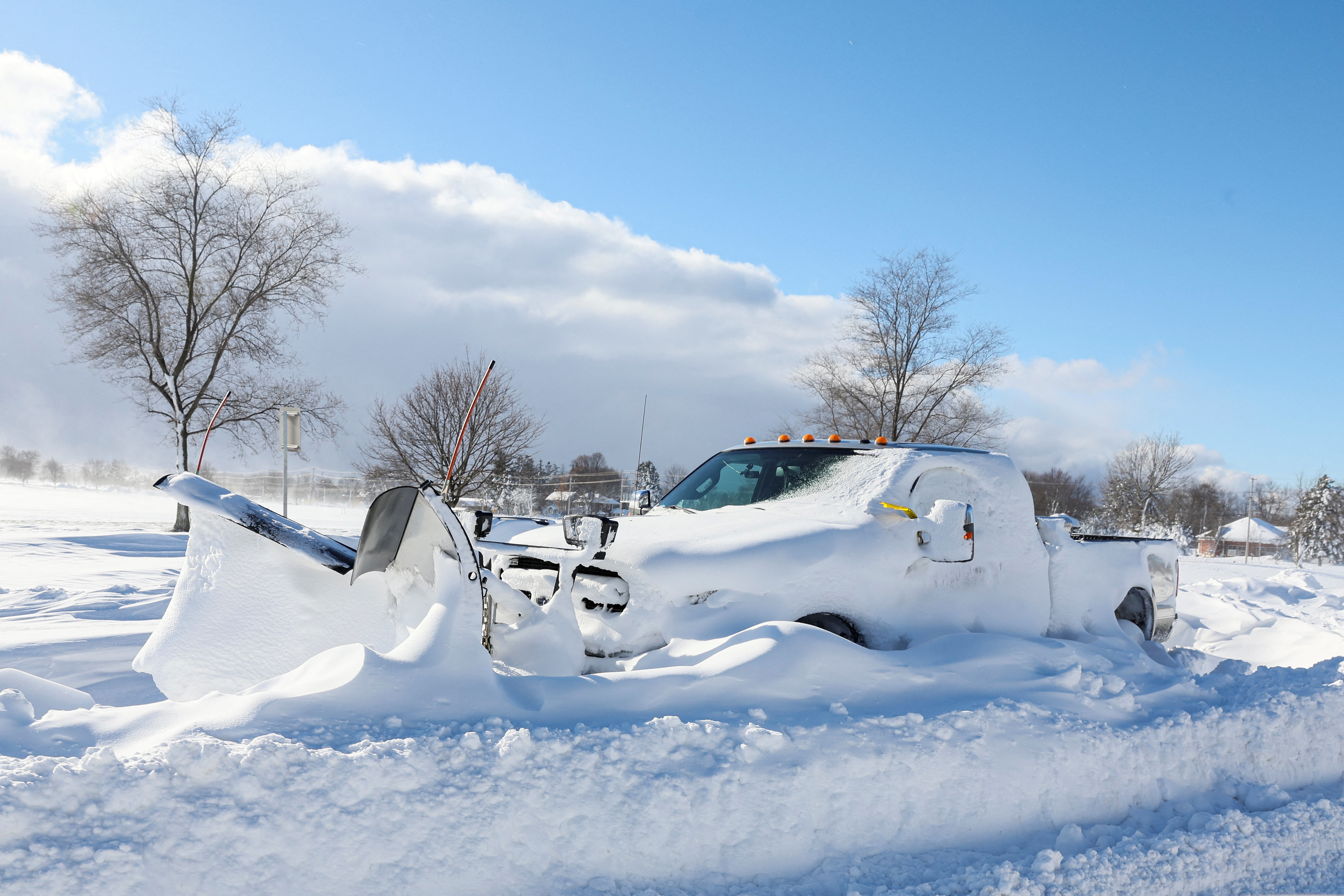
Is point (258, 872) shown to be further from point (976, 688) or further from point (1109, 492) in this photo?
point (1109, 492)

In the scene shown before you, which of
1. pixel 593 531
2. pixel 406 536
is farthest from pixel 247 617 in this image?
pixel 593 531

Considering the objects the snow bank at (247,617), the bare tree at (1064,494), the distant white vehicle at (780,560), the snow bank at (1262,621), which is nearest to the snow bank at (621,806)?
the distant white vehicle at (780,560)

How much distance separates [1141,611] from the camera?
5.57m

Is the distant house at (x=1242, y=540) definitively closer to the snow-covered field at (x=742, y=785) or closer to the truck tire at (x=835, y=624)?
the snow-covered field at (x=742, y=785)

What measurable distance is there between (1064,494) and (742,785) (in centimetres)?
7929

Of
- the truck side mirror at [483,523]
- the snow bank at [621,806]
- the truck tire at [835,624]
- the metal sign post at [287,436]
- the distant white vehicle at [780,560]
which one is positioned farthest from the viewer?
the metal sign post at [287,436]

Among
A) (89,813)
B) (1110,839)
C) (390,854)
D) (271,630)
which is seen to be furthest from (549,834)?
(1110,839)

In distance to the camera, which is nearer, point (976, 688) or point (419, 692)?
point (419, 692)

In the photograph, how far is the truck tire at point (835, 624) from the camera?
3887 mm

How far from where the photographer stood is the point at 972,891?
2.67 meters

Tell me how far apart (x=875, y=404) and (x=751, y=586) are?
2340 centimetres

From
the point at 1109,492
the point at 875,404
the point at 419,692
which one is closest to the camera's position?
the point at 419,692

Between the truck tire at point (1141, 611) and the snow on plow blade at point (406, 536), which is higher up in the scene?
the snow on plow blade at point (406, 536)

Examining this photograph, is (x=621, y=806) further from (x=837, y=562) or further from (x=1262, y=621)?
(x=1262, y=621)
